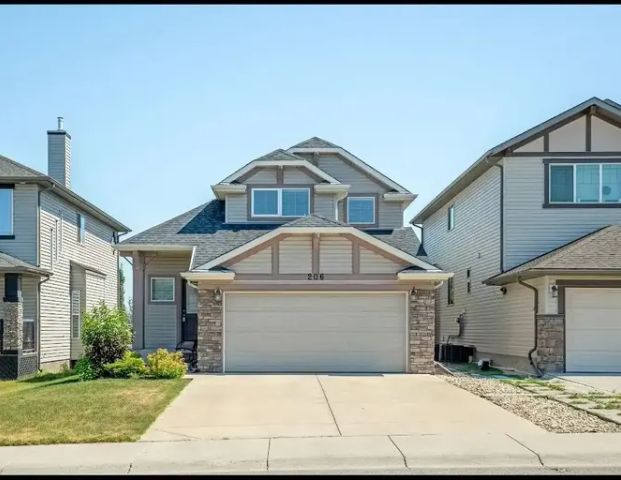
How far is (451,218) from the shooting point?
2827 centimetres

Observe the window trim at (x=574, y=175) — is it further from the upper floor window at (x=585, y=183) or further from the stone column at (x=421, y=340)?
the stone column at (x=421, y=340)

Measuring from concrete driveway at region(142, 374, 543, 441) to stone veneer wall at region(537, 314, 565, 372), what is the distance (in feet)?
11.6

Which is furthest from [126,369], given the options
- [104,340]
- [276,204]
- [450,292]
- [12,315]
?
[450,292]

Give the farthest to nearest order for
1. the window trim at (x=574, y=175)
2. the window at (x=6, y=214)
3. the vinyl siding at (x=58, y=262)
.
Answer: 1. the vinyl siding at (x=58, y=262)
2. the window at (x=6, y=214)
3. the window trim at (x=574, y=175)

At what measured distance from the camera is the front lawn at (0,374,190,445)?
991 centimetres

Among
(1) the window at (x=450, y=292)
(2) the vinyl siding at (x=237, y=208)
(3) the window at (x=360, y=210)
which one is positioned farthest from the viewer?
(1) the window at (x=450, y=292)

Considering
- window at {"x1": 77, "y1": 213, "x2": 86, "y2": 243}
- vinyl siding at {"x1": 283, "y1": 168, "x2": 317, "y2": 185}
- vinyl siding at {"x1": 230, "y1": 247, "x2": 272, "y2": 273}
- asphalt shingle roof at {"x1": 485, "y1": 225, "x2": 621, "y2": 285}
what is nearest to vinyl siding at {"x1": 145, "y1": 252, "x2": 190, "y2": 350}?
vinyl siding at {"x1": 283, "y1": 168, "x2": 317, "y2": 185}

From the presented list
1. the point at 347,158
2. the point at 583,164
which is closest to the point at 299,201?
the point at 347,158

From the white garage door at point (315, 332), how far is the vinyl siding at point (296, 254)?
0.72 metres

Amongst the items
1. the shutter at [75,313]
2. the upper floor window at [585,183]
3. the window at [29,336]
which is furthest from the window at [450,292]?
the window at [29,336]

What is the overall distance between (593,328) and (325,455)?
11.9 metres

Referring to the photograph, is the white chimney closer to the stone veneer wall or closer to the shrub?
the shrub

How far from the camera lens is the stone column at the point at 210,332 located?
725 inches

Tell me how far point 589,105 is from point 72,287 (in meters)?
17.7
